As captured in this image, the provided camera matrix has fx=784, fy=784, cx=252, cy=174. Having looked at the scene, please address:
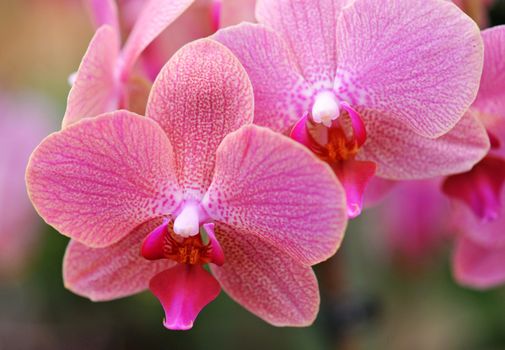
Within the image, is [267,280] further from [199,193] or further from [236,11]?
[236,11]

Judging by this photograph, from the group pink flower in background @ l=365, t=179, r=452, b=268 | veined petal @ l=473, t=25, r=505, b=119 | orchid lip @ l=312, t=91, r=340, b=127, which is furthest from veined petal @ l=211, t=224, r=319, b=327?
pink flower in background @ l=365, t=179, r=452, b=268

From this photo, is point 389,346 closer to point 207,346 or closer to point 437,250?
point 437,250

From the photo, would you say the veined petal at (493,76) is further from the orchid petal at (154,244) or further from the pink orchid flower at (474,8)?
the orchid petal at (154,244)

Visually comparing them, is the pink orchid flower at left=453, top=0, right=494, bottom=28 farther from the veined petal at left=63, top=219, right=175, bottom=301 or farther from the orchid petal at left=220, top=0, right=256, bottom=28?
the veined petal at left=63, top=219, right=175, bottom=301

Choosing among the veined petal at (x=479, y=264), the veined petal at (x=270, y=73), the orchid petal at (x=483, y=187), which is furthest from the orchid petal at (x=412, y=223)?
the veined petal at (x=270, y=73)

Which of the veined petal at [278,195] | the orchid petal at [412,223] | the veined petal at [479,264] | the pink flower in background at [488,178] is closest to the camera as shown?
the veined petal at [278,195]

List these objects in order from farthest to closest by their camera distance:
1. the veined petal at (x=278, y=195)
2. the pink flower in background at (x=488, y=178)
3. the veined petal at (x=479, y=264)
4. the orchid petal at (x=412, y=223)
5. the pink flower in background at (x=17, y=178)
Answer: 1. the pink flower in background at (x=17, y=178)
2. the orchid petal at (x=412, y=223)
3. the veined petal at (x=479, y=264)
4. the pink flower in background at (x=488, y=178)
5. the veined petal at (x=278, y=195)
